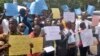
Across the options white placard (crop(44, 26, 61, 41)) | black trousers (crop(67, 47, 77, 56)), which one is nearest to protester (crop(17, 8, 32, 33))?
white placard (crop(44, 26, 61, 41))

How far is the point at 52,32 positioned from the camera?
873 centimetres

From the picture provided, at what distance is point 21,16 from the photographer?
10.1 metres

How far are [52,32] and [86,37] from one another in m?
1.08

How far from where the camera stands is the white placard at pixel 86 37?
940 centimetres

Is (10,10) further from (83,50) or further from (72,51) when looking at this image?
(83,50)

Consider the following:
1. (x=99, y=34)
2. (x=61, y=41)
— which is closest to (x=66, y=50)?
(x=61, y=41)

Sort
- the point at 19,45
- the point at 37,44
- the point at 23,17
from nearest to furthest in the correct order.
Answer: the point at 19,45
the point at 37,44
the point at 23,17

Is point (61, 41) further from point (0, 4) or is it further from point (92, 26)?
point (0, 4)

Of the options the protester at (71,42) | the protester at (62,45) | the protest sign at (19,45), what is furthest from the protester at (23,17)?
the protest sign at (19,45)

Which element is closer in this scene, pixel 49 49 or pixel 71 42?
pixel 49 49

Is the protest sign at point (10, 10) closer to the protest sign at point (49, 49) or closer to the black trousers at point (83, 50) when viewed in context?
the protest sign at point (49, 49)

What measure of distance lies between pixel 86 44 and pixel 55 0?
10.4 m

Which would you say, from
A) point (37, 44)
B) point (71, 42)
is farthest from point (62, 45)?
point (37, 44)

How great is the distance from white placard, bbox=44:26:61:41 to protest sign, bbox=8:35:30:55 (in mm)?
1128
